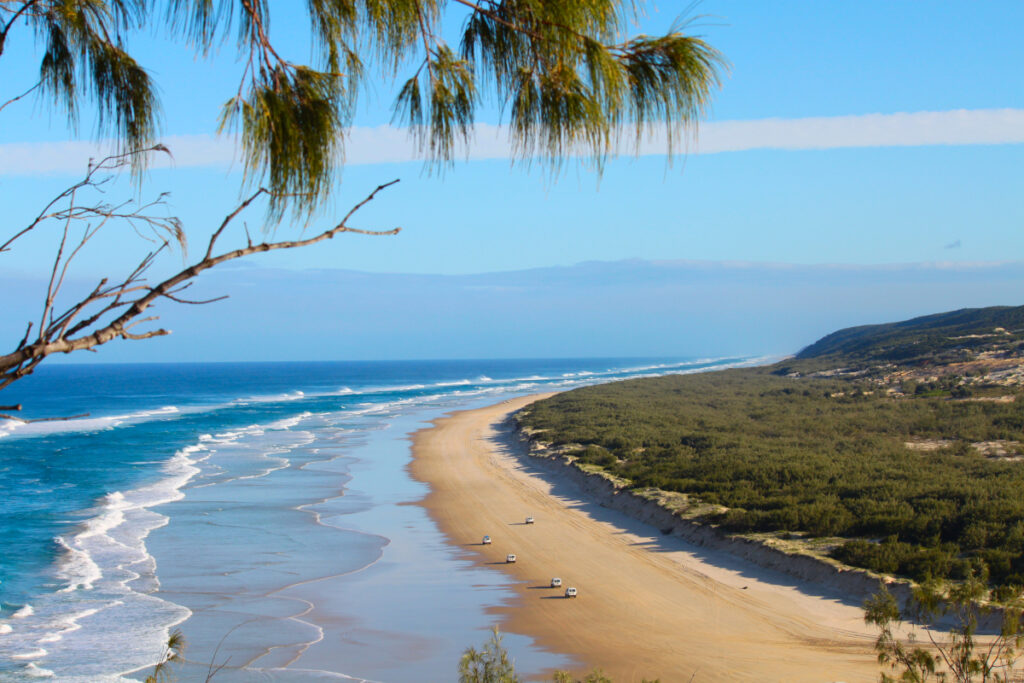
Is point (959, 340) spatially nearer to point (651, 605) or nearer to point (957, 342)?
point (957, 342)

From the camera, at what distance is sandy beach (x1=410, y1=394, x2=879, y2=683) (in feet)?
31.1

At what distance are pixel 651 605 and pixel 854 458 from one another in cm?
1035

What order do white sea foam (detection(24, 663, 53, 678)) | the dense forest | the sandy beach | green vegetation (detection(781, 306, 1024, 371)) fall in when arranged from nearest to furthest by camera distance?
1. white sea foam (detection(24, 663, 53, 678))
2. the sandy beach
3. the dense forest
4. green vegetation (detection(781, 306, 1024, 371))

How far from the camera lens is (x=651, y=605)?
11.7 m

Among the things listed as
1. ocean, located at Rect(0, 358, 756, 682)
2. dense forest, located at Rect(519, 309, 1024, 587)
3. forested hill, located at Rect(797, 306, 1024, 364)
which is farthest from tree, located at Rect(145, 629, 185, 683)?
forested hill, located at Rect(797, 306, 1024, 364)

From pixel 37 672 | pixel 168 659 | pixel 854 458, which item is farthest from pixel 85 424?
pixel 168 659

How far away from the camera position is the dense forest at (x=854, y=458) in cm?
1248

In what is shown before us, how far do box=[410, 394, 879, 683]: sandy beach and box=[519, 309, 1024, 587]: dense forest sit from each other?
4.83ft

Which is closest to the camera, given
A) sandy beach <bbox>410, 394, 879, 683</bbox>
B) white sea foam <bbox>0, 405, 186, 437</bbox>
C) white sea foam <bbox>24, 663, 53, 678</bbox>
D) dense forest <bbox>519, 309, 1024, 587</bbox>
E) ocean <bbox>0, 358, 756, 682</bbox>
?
white sea foam <bbox>24, 663, 53, 678</bbox>

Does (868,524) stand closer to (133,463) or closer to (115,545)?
(115,545)

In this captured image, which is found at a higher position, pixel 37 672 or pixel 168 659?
pixel 168 659

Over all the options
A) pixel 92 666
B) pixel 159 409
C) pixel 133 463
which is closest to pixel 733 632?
pixel 92 666

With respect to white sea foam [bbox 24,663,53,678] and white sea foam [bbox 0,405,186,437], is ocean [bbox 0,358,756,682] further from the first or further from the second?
white sea foam [bbox 0,405,186,437]

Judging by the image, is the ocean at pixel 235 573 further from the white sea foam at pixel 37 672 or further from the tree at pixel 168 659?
the tree at pixel 168 659
